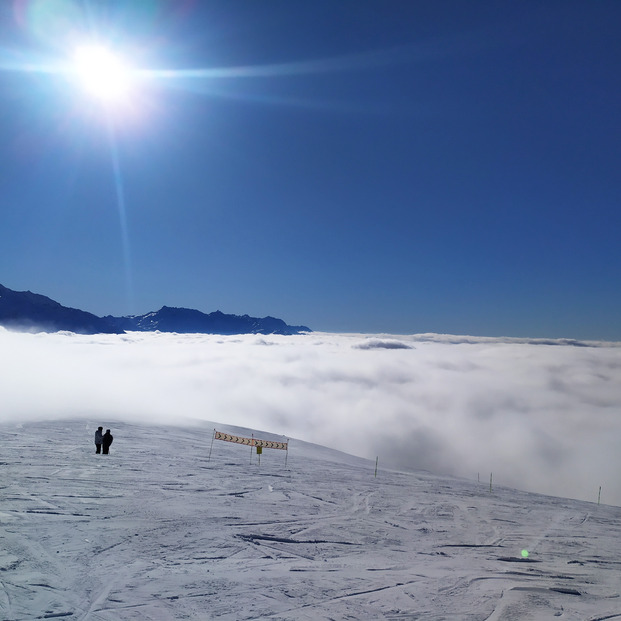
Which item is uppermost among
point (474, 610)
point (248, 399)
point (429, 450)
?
point (474, 610)

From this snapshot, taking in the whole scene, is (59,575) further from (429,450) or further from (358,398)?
(358,398)

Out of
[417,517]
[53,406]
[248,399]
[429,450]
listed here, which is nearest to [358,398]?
[429,450]

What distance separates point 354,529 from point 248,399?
114880 millimetres

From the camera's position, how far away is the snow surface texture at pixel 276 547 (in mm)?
8539

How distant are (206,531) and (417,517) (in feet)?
27.8

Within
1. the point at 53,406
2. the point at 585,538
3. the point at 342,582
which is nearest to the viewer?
the point at 342,582

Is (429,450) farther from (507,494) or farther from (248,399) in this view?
(507,494)

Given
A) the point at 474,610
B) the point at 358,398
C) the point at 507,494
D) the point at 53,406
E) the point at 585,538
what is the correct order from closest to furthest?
the point at 474,610 → the point at 585,538 → the point at 507,494 → the point at 53,406 → the point at 358,398

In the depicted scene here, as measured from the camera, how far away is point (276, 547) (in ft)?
37.6

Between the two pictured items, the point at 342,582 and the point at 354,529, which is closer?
the point at 342,582

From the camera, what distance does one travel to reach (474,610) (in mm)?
8914

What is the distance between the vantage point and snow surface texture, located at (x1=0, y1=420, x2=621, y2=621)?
8539 millimetres

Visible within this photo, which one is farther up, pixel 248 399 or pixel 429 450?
pixel 248 399

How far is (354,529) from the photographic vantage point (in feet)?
45.1
